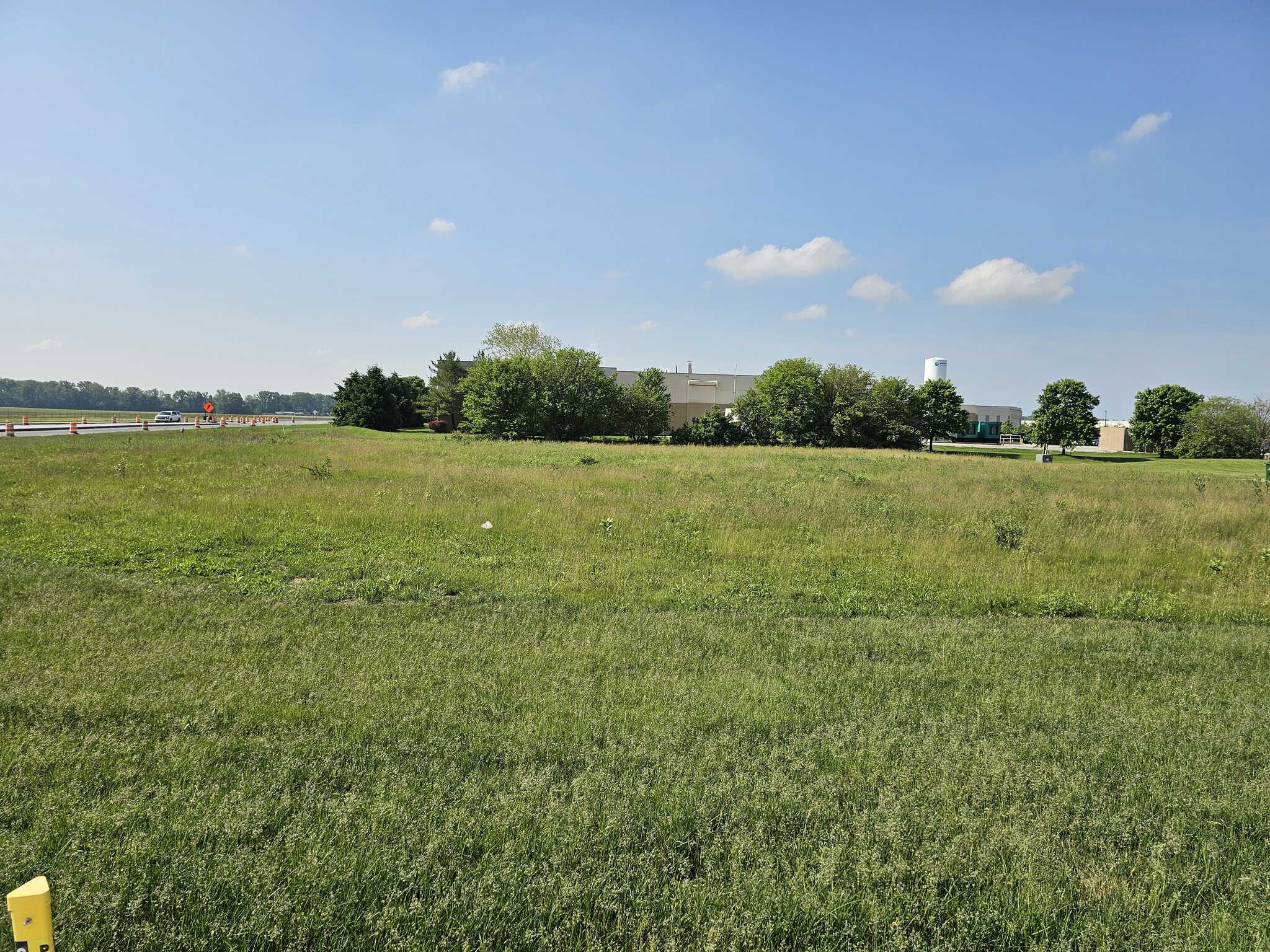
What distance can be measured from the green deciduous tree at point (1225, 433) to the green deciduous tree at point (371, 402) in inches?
3059

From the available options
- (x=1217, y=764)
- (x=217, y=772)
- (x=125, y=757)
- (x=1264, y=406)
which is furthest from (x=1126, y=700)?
(x=1264, y=406)

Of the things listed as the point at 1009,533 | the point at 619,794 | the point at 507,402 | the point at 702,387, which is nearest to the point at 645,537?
the point at 1009,533

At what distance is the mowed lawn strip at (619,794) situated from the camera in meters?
2.96

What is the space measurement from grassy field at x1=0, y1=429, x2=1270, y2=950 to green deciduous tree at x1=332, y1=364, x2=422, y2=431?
53514mm

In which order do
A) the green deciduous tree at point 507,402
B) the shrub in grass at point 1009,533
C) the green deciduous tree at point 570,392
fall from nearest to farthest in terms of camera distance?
the shrub in grass at point 1009,533, the green deciduous tree at point 507,402, the green deciduous tree at point 570,392

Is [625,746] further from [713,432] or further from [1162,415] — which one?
[1162,415]

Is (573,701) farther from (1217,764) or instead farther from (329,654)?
(1217,764)

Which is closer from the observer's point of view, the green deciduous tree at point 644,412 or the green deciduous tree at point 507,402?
the green deciduous tree at point 507,402

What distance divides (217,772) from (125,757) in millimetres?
730

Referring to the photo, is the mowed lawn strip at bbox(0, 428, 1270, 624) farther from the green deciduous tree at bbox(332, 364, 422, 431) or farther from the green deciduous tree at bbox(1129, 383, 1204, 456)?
the green deciduous tree at bbox(1129, 383, 1204, 456)

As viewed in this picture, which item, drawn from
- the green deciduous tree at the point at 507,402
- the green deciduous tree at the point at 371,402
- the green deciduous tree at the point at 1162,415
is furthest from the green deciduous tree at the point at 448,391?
the green deciduous tree at the point at 1162,415

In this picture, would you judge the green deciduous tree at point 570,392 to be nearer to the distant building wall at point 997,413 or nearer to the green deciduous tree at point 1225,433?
the green deciduous tree at point 1225,433

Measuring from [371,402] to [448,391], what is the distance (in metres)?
8.62

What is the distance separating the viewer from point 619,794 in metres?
3.80
